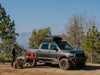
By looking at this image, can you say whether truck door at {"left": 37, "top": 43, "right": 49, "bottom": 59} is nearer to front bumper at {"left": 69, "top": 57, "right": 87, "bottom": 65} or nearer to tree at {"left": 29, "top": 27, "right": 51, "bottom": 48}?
front bumper at {"left": 69, "top": 57, "right": 87, "bottom": 65}

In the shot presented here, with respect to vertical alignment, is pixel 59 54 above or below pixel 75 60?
above

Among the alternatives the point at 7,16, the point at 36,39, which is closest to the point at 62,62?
the point at 7,16

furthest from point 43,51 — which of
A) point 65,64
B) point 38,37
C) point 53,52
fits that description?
point 38,37

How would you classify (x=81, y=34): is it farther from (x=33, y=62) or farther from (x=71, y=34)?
(x=33, y=62)

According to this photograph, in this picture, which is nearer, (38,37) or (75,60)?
(75,60)

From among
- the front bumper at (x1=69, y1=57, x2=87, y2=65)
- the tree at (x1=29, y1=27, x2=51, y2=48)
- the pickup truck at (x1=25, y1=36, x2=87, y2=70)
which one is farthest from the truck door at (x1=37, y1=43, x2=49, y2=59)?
the tree at (x1=29, y1=27, x2=51, y2=48)

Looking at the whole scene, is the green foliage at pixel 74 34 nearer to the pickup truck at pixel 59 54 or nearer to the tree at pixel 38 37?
the tree at pixel 38 37

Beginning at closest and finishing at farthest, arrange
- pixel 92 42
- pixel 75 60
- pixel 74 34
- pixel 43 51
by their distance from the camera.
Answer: pixel 75 60, pixel 43 51, pixel 92 42, pixel 74 34

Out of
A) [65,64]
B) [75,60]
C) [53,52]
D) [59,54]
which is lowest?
[65,64]

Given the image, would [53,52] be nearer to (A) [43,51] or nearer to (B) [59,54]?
(B) [59,54]

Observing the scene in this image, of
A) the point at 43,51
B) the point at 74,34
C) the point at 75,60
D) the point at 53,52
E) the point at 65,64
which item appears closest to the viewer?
the point at 75,60

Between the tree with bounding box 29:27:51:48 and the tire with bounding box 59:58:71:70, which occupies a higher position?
the tree with bounding box 29:27:51:48

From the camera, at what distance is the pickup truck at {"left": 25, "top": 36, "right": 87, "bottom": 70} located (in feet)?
36.7

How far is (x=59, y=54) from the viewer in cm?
1170
